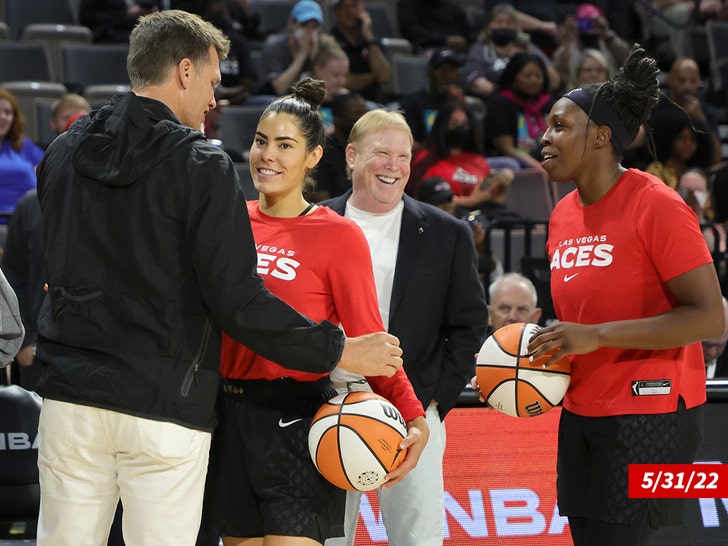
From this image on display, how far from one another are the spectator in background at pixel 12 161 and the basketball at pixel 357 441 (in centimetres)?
444

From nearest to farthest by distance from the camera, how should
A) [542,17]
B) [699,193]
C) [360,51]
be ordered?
[699,193]
[360,51]
[542,17]

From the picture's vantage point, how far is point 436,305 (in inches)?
162

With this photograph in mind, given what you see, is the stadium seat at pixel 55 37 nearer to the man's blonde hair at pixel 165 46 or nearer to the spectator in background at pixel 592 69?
the spectator in background at pixel 592 69

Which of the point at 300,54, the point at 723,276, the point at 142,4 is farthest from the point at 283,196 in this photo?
the point at 142,4

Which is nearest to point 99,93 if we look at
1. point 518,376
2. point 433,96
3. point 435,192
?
point 433,96

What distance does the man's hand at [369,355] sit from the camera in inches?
117

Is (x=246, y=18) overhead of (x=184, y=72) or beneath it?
beneath

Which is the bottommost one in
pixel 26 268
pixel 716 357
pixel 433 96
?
pixel 716 357

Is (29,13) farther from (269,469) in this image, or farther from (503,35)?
(269,469)

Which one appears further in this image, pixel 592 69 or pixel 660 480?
pixel 592 69

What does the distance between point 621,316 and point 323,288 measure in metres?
0.86

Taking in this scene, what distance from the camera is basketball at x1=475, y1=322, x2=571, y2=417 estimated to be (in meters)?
3.35

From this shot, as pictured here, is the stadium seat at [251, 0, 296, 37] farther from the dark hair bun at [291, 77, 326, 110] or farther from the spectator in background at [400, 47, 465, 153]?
the dark hair bun at [291, 77, 326, 110]

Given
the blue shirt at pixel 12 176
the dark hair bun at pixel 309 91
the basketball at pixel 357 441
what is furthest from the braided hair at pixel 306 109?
the blue shirt at pixel 12 176
